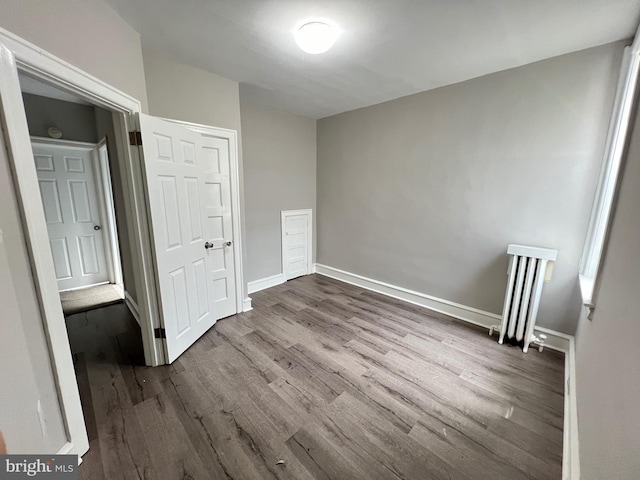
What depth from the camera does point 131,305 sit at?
10.5 ft

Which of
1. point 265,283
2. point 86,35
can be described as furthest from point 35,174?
point 265,283

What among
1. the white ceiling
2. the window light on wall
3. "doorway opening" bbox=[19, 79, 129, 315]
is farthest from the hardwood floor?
the white ceiling

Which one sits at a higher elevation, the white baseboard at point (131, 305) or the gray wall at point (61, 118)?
the gray wall at point (61, 118)

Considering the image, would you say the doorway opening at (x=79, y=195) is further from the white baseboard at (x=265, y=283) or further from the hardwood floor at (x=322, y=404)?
the white baseboard at (x=265, y=283)

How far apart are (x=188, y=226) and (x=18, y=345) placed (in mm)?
1363

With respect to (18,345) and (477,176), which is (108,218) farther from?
(477,176)

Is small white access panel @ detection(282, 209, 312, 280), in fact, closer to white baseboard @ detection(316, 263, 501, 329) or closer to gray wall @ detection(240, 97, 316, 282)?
gray wall @ detection(240, 97, 316, 282)

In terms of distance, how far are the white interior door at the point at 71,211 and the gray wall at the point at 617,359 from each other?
17.3ft

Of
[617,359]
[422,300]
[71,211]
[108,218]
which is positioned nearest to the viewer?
[617,359]

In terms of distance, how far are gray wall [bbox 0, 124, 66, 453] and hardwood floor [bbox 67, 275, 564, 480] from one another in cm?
50

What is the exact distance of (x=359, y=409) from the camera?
5.71 ft

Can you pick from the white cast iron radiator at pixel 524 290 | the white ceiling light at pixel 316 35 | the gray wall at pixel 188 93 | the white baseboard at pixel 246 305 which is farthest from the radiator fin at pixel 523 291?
the gray wall at pixel 188 93

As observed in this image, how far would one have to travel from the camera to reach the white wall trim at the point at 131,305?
299cm

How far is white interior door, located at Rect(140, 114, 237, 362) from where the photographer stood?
1990 millimetres
